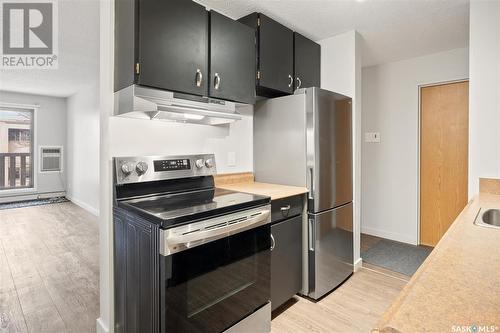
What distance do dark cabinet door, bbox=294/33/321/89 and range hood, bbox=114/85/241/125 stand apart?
95 cm

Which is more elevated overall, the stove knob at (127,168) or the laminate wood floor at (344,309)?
the stove knob at (127,168)

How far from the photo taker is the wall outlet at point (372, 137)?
371 cm

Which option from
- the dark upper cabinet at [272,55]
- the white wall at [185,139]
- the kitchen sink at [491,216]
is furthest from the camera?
the dark upper cabinet at [272,55]

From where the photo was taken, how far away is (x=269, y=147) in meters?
2.44

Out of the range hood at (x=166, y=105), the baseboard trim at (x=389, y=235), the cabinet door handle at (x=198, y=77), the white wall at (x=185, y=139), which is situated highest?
Answer: the cabinet door handle at (x=198, y=77)

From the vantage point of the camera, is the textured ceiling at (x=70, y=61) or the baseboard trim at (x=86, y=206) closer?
the textured ceiling at (x=70, y=61)

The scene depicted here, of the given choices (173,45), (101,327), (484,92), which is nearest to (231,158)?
(173,45)

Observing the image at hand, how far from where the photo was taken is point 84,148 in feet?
17.5

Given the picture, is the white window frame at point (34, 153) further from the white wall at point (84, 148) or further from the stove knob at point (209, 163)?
the stove knob at point (209, 163)

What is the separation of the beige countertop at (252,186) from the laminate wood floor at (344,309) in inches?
34.3

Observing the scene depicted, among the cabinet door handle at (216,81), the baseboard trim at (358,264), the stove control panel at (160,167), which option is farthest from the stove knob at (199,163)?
the baseboard trim at (358,264)

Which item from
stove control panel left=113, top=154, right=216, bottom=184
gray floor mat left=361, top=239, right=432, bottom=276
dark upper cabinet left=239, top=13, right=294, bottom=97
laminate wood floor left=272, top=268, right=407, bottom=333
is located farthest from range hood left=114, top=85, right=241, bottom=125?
gray floor mat left=361, top=239, right=432, bottom=276

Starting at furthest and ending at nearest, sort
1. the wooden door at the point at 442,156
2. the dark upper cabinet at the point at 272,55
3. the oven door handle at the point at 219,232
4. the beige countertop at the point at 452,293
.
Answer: the wooden door at the point at 442,156 → the dark upper cabinet at the point at 272,55 → the oven door handle at the point at 219,232 → the beige countertop at the point at 452,293

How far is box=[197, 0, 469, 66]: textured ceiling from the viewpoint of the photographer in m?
2.13
